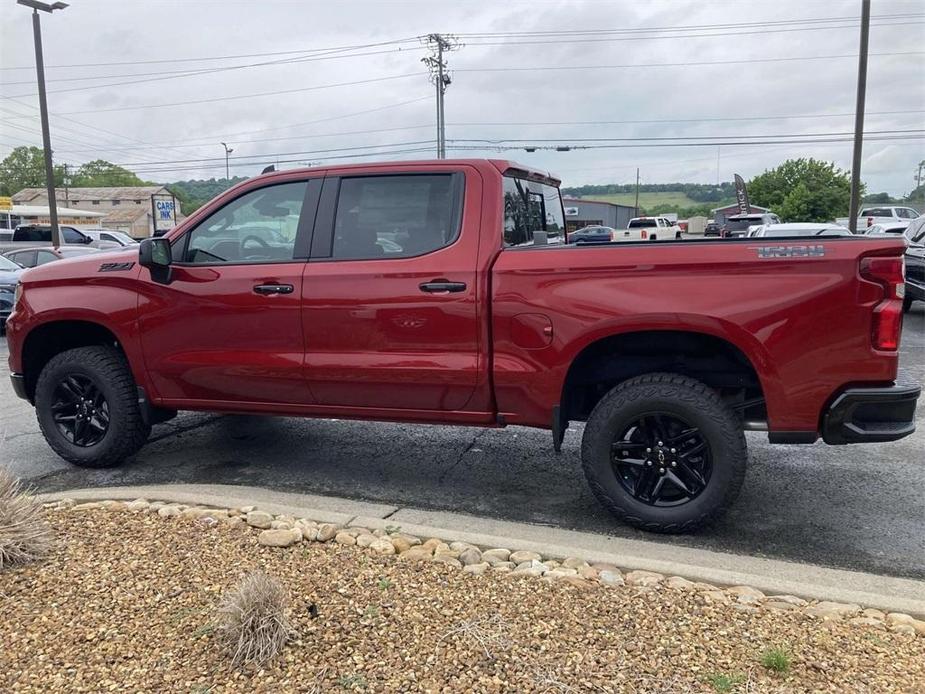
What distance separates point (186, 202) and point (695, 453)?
109 meters

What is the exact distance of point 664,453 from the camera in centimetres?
399

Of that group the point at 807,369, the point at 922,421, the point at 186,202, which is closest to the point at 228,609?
the point at 807,369

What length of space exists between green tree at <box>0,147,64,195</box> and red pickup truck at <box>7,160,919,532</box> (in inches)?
4394

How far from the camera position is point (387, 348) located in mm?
4430

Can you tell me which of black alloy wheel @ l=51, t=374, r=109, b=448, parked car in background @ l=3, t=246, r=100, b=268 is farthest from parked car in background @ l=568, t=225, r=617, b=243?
parked car in background @ l=3, t=246, r=100, b=268

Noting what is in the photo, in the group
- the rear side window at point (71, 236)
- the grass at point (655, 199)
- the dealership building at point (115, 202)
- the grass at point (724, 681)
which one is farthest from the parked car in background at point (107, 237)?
the grass at point (655, 199)

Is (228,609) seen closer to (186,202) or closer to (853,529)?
(853,529)

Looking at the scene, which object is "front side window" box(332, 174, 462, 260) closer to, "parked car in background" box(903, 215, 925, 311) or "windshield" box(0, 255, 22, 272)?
"parked car in background" box(903, 215, 925, 311)

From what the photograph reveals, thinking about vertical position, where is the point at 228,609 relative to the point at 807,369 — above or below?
below

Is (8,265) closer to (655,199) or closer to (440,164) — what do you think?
(440,164)

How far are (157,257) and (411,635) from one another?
3.10 metres

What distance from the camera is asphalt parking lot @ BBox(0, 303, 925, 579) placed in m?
4.13

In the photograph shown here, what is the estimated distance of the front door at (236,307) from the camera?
4.66m

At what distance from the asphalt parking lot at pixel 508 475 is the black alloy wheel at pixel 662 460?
0.79 ft
